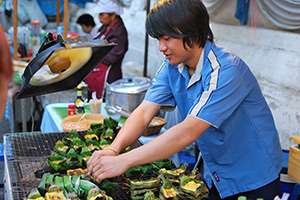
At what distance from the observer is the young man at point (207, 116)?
188cm

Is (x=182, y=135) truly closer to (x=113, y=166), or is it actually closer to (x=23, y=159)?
(x=113, y=166)

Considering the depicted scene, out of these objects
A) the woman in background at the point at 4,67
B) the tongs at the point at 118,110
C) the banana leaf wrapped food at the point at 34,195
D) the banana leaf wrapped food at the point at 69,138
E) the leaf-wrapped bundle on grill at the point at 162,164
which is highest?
the woman in background at the point at 4,67

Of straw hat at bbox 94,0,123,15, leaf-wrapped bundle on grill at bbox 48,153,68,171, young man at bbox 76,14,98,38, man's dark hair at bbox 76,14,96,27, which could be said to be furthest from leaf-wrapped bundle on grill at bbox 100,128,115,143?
man's dark hair at bbox 76,14,96,27

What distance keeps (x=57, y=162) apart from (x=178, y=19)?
110 centimetres

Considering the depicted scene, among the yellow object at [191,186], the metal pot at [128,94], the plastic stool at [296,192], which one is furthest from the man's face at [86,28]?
the yellow object at [191,186]

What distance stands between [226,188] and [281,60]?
2.45 m

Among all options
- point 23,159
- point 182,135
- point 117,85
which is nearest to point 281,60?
point 117,85

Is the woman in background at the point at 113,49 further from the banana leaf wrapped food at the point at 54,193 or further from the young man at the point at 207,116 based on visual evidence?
the banana leaf wrapped food at the point at 54,193

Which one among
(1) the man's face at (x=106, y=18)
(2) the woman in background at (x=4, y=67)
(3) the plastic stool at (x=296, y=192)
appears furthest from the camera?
(1) the man's face at (x=106, y=18)

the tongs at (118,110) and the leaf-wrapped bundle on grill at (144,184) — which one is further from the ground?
the leaf-wrapped bundle on grill at (144,184)

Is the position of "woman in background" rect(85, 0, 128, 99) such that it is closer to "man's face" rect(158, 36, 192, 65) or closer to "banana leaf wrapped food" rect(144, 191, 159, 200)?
"man's face" rect(158, 36, 192, 65)

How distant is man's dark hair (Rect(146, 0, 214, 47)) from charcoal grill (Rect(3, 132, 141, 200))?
862mm

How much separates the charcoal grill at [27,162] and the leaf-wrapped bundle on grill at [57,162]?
42mm

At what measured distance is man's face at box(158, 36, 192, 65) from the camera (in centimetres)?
193
